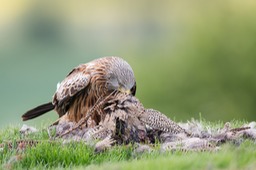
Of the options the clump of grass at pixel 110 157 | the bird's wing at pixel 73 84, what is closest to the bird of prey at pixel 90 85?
the bird's wing at pixel 73 84

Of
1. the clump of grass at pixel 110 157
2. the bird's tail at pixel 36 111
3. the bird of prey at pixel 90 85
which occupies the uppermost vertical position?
the bird of prey at pixel 90 85

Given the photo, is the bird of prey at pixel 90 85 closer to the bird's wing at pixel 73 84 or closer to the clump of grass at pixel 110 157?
the bird's wing at pixel 73 84

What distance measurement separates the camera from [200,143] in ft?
21.9

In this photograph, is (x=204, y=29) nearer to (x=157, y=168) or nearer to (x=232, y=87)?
(x=232, y=87)

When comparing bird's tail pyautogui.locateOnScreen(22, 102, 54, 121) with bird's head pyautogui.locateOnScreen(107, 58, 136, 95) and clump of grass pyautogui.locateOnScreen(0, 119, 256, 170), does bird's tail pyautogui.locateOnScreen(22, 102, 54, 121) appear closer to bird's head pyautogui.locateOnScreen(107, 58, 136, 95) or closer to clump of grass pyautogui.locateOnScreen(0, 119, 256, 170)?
bird's head pyautogui.locateOnScreen(107, 58, 136, 95)

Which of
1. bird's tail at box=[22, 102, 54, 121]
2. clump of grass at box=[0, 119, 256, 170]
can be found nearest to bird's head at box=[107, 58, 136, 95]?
bird's tail at box=[22, 102, 54, 121]

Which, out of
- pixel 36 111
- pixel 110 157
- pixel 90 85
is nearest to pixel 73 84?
pixel 90 85

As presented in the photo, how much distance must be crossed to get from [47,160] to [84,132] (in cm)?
146

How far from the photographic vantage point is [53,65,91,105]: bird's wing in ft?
30.1

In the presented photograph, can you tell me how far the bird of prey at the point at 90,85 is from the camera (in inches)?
354

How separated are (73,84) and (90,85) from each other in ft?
0.88

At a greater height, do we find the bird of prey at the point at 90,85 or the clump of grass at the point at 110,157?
the bird of prey at the point at 90,85

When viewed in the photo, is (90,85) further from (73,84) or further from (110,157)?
(110,157)

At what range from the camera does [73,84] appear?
30.5 feet
